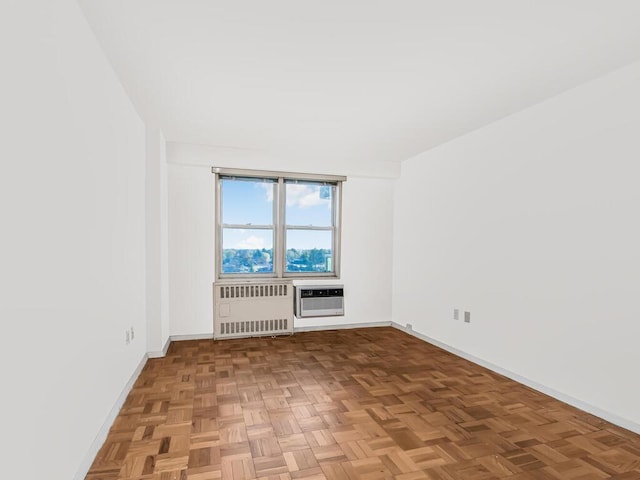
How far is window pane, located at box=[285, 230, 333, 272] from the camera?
5113mm

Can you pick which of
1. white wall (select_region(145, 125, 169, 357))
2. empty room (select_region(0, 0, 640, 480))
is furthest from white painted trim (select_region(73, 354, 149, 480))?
white wall (select_region(145, 125, 169, 357))

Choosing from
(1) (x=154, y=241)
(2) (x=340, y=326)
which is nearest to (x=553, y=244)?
(2) (x=340, y=326)

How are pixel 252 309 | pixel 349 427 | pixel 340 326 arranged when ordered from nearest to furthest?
pixel 349 427 < pixel 252 309 < pixel 340 326

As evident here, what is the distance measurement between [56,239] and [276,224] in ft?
11.6

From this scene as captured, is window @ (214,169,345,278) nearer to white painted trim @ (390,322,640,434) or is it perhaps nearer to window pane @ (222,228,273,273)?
window pane @ (222,228,273,273)

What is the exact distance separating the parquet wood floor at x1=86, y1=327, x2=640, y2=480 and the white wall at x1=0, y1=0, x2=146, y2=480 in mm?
476

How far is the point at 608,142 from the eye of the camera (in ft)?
8.32

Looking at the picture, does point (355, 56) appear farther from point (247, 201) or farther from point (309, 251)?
point (309, 251)

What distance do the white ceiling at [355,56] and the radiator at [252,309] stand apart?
6.95 feet

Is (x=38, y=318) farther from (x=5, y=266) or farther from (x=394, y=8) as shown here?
(x=394, y=8)

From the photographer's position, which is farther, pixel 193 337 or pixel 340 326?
pixel 340 326

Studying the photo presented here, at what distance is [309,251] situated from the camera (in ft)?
17.1

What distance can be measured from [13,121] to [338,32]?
161cm

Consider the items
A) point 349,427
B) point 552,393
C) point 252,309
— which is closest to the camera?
point 349,427
